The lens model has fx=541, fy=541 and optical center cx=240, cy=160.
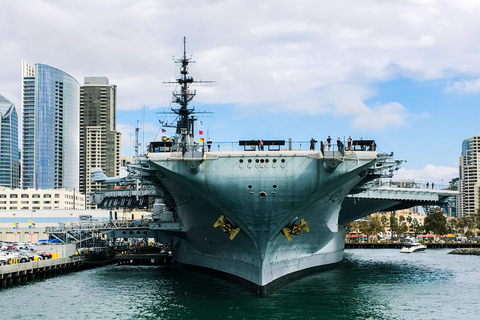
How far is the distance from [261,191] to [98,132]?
6229 inches

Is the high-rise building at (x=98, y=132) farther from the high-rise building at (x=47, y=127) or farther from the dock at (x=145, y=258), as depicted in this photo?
the dock at (x=145, y=258)

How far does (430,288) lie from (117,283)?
58.4ft

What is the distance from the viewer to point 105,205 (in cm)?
5181

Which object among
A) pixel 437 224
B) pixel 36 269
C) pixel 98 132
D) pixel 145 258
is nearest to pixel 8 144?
pixel 98 132

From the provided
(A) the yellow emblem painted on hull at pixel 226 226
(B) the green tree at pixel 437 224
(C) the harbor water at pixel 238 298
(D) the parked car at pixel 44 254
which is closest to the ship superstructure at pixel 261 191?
(A) the yellow emblem painted on hull at pixel 226 226

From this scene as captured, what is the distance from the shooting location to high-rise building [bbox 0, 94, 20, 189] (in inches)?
6811

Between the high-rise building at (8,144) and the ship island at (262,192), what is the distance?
15971 centimetres

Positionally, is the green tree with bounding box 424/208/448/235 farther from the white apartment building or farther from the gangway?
the white apartment building

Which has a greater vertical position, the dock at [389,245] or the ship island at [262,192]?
the ship island at [262,192]

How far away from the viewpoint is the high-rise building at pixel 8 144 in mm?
173000

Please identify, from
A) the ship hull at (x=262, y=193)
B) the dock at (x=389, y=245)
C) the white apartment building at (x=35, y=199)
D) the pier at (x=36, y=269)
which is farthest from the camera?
the white apartment building at (x=35, y=199)

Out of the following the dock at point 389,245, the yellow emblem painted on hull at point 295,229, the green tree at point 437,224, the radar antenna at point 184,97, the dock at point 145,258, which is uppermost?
the radar antenna at point 184,97

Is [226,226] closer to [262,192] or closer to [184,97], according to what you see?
[262,192]

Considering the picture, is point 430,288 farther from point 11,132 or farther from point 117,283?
point 11,132
